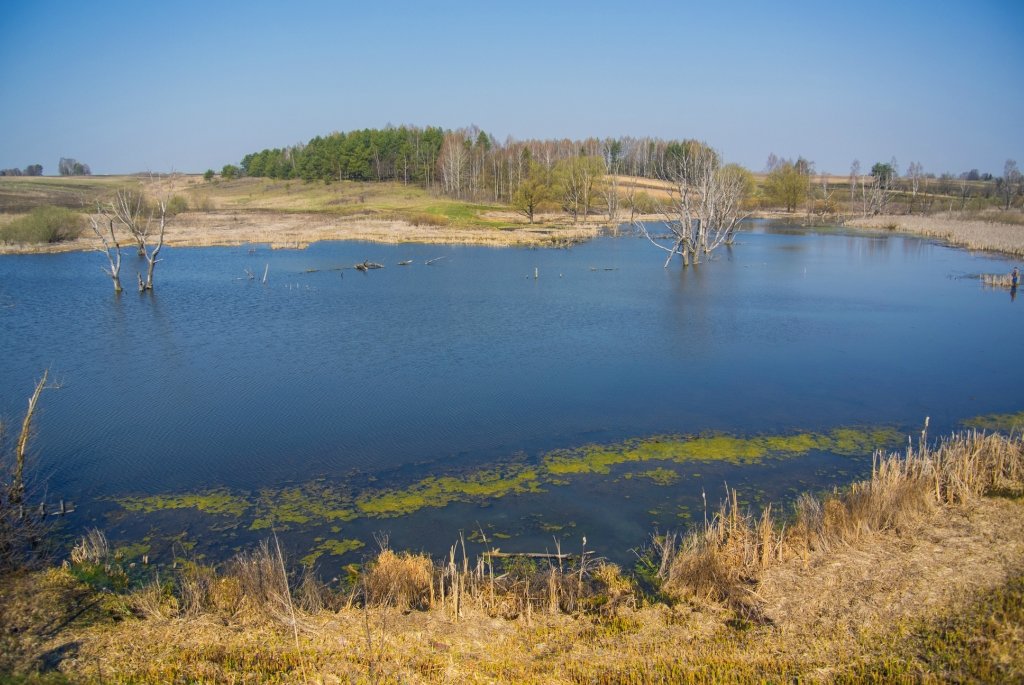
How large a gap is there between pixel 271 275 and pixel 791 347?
23837mm

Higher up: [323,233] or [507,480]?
[323,233]

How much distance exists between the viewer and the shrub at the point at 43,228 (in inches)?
1686

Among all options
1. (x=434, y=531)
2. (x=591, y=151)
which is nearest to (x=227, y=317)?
(x=434, y=531)

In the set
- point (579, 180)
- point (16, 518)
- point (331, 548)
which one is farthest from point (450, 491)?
point (579, 180)

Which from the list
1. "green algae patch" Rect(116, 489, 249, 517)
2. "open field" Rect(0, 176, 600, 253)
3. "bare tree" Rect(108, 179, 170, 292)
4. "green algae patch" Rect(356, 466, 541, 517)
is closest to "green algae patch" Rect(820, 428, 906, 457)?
"green algae patch" Rect(356, 466, 541, 517)

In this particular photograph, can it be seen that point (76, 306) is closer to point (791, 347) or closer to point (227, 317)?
point (227, 317)

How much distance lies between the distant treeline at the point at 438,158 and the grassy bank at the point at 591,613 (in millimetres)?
71844

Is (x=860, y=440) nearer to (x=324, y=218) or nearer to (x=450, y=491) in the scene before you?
(x=450, y=491)

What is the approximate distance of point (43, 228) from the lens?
43.4 meters

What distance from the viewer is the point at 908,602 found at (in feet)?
23.4

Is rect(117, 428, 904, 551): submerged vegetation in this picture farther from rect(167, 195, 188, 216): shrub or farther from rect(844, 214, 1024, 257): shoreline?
rect(167, 195, 188, 216): shrub

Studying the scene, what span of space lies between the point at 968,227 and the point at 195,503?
59.3m

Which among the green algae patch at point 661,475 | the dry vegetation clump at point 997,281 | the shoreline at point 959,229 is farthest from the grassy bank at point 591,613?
the shoreline at point 959,229

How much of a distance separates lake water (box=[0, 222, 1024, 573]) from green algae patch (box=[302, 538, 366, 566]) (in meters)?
0.04
